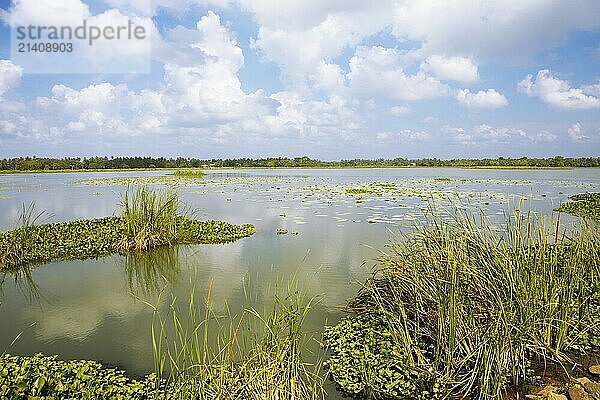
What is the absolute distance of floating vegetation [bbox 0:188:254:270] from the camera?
822 centimetres

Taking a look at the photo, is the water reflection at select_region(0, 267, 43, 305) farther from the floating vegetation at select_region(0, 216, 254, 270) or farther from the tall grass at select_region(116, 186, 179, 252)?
the tall grass at select_region(116, 186, 179, 252)

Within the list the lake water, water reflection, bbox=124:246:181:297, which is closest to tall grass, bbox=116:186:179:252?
water reflection, bbox=124:246:181:297

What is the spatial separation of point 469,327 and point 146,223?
7.42 metres

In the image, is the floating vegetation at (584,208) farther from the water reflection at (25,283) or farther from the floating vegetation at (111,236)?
the water reflection at (25,283)

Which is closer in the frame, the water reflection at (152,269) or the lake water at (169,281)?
the lake water at (169,281)

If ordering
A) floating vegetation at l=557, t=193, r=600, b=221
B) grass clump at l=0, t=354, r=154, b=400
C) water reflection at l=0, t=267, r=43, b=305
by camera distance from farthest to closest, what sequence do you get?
A: floating vegetation at l=557, t=193, r=600, b=221, water reflection at l=0, t=267, r=43, b=305, grass clump at l=0, t=354, r=154, b=400

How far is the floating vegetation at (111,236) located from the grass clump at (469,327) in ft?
19.5

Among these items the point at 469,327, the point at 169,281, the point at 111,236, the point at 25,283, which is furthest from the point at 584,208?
the point at 25,283

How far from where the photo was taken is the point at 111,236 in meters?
9.55

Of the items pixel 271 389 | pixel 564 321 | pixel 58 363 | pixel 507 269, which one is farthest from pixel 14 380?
pixel 564 321

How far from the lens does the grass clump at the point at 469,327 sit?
3523mm

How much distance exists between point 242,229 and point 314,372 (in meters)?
7.34

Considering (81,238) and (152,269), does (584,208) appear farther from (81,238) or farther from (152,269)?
(81,238)

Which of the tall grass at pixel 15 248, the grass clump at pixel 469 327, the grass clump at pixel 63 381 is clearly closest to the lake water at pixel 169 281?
the grass clump at pixel 63 381
